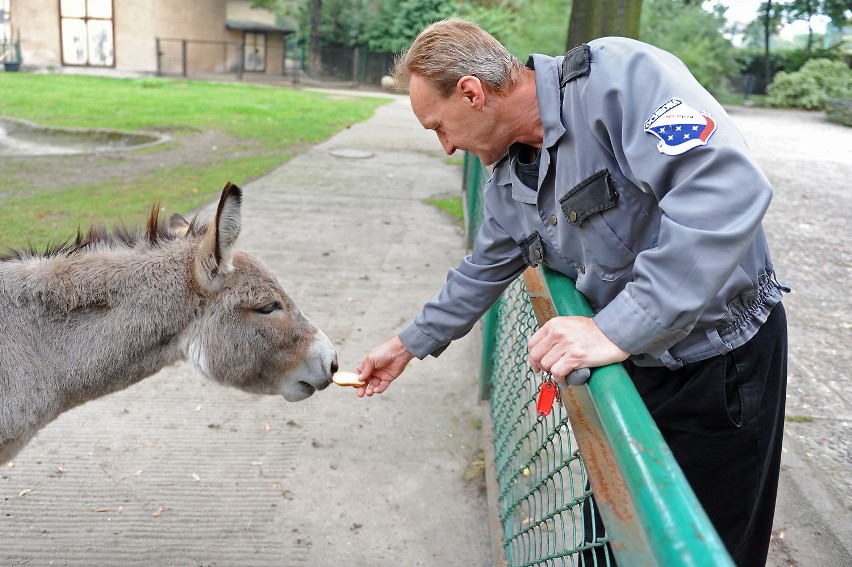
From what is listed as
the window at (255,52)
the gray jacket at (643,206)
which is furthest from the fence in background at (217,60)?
the gray jacket at (643,206)

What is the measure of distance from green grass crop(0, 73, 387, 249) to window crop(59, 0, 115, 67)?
13.4ft

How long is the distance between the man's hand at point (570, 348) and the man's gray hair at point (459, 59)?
2.57ft

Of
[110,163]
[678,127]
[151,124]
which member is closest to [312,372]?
[678,127]

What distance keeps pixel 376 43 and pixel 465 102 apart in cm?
3602

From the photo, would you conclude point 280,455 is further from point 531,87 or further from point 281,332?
point 531,87

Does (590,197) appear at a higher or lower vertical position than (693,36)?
lower

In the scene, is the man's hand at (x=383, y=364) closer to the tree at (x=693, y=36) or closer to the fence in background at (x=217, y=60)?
the tree at (x=693, y=36)

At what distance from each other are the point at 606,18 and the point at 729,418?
27.0 feet

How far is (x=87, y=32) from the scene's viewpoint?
31031 mm

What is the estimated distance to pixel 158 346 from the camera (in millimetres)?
2916

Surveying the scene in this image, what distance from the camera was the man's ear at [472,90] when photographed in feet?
6.94

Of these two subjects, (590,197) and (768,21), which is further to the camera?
(768,21)

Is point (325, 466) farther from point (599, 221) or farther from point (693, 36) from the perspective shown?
point (693, 36)

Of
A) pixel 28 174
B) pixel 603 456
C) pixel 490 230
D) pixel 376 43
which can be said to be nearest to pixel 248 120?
pixel 28 174
